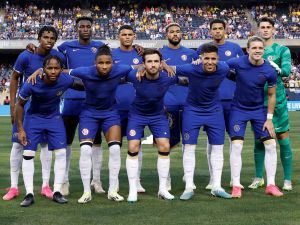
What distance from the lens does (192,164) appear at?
7500 millimetres

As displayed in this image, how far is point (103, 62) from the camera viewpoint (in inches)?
280

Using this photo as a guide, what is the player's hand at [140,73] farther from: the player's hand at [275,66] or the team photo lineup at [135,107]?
the player's hand at [275,66]

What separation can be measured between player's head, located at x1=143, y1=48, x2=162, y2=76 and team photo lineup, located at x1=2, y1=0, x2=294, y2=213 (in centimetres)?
1

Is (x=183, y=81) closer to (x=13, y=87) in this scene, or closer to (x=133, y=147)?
(x=133, y=147)

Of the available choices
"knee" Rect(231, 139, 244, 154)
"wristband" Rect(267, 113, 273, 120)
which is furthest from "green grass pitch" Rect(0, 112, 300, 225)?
"wristband" Rect(267, 113, 273, 120)

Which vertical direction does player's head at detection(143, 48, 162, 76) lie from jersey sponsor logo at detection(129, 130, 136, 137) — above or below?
above

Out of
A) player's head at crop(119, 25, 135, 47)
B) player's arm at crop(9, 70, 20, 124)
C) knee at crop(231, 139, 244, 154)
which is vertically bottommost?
knee at crop(231, 139, 244, 154)

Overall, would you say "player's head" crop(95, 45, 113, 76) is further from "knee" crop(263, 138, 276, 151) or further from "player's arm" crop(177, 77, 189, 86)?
"knee" crop(263, 138, 276, 151)

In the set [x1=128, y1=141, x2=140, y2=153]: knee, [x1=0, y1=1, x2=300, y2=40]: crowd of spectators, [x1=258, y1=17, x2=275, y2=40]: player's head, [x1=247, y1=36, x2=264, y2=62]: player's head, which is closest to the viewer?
[x1=128, y1=141, x2=140, y2=153]: knee

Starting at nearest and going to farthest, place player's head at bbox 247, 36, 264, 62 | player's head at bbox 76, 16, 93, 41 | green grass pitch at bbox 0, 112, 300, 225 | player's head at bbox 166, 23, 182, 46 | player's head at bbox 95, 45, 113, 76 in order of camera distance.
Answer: green grass pitch at bbox 0, 112, 300, 225 < player's head at bbox 95, 45, 113, 76 < player's head at bbox 247, 36, 264, 62 < player's head at bbox 76, 16, 93, 41 < player's head at bbox 166, 23, 182, 46

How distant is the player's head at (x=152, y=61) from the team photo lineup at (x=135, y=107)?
0.01 m

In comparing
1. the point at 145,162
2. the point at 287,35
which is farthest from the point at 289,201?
the point at 287,35

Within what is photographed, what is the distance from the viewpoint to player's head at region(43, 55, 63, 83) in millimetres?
7020

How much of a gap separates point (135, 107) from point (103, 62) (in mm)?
735
